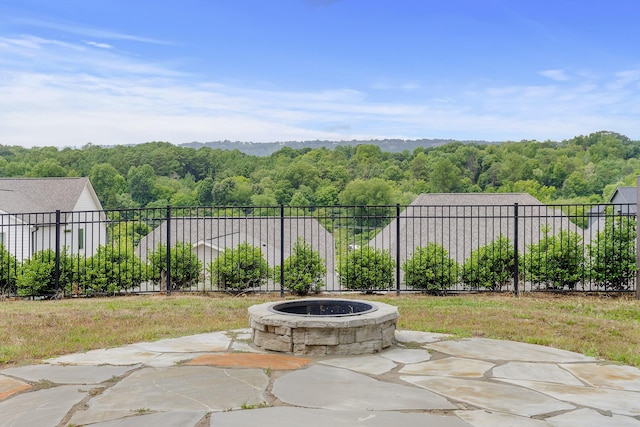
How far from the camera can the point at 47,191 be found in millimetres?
25578

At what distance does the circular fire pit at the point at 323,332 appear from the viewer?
4977mm

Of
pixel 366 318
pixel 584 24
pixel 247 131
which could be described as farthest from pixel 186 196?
pixel 366 318

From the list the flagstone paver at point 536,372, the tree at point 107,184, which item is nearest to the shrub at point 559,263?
the flagstone paver at point 536,372

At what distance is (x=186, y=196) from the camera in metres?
28.5

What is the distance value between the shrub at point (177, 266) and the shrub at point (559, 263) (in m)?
6.08

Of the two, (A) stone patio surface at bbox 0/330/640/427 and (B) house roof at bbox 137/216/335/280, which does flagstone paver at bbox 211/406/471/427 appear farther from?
(B) house roof at bbox 137/216/335/280

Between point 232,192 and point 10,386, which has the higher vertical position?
point 232,192

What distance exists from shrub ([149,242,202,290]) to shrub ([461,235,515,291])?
4921 mm

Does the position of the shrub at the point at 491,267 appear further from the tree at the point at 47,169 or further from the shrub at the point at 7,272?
the tree at the point at 47,169

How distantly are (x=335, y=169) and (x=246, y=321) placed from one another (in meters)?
29.2

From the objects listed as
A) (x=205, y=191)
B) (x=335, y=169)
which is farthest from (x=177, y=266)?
(x=335, y=169)

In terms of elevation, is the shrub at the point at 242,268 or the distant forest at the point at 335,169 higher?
the distant forest at the point at 335,169

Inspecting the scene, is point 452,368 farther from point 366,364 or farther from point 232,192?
point 232,192

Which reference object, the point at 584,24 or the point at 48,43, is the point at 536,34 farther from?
the point at 48,43
